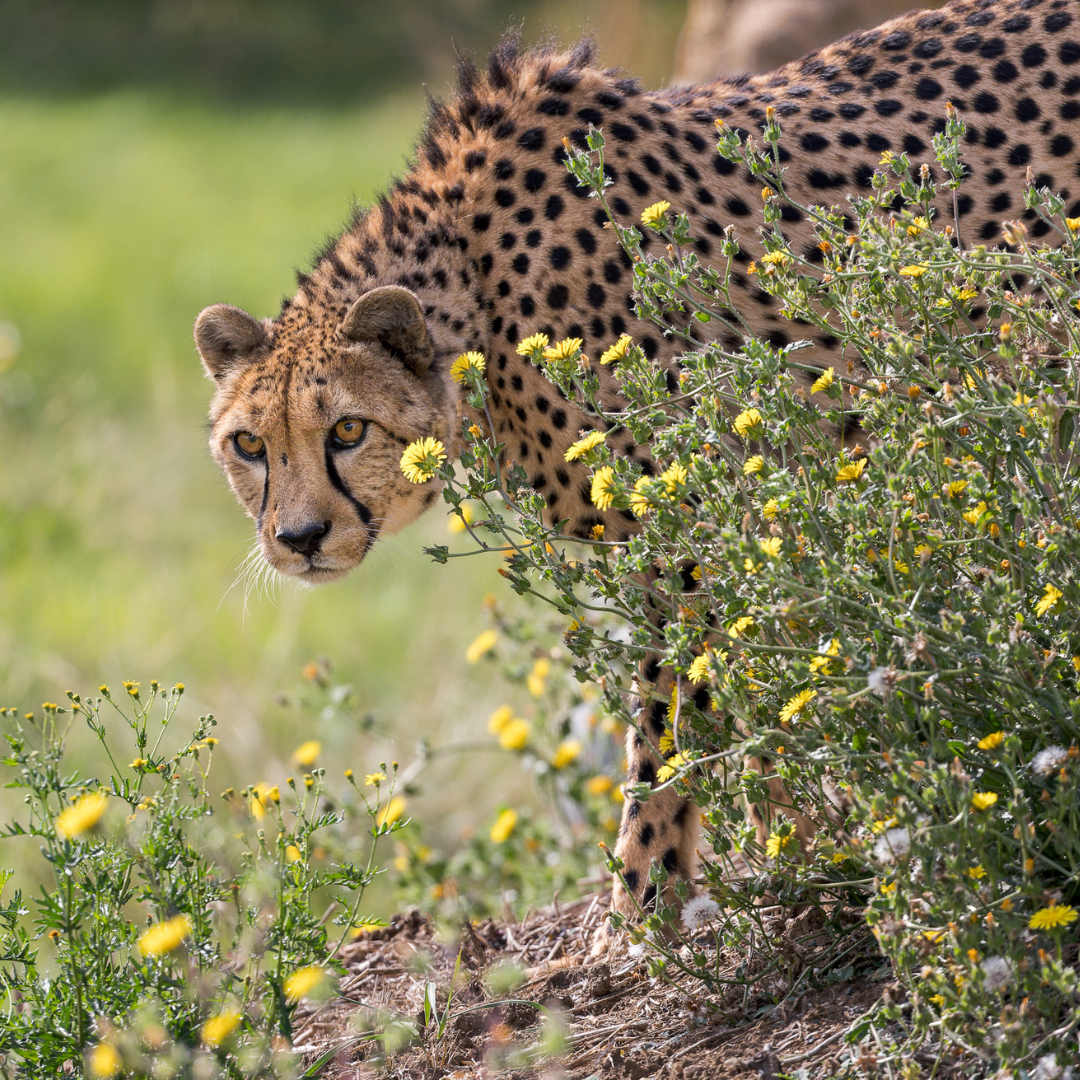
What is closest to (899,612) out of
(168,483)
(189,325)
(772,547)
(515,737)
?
(772,547)

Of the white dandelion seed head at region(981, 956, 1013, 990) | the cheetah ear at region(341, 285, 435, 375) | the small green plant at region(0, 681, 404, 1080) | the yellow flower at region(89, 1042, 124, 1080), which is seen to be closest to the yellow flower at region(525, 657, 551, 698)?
the cheetah ear at region(341, 285, 435, 375)

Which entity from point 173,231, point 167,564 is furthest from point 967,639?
point 173,231

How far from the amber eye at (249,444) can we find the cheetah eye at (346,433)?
19cm

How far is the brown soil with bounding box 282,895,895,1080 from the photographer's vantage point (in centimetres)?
222

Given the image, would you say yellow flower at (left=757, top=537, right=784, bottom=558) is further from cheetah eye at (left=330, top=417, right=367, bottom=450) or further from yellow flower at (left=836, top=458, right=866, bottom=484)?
cheetah eye at (left=330, top=417, right=367, bottom=450)

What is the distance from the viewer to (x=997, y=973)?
5.89 feet

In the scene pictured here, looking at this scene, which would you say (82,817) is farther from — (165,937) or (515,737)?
(515,737)

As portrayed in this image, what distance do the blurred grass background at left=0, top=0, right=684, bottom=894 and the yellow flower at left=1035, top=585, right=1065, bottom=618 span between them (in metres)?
1.94

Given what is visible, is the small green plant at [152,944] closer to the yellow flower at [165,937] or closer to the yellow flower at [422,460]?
the yellow flower at [165,937]

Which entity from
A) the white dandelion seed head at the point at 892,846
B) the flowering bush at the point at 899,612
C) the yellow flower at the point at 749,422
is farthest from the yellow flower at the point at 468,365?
the white dandelion seed head at the point at 892,846

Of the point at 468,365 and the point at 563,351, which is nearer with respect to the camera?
the point at 563,351

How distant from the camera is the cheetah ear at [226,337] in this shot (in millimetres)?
3316

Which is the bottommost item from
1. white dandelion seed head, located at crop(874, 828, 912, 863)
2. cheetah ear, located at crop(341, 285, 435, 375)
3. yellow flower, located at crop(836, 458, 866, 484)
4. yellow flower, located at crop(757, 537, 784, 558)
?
white dandelion seed head, located at crop(874, 828, 912, 863)

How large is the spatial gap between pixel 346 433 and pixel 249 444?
27cm
